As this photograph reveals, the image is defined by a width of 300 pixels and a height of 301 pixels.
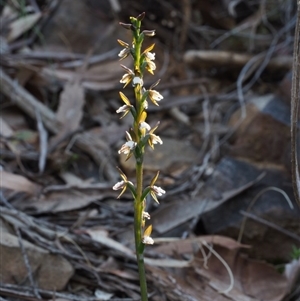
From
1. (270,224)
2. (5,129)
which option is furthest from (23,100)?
(270,224)

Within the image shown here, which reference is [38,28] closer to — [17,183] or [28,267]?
[17,183]

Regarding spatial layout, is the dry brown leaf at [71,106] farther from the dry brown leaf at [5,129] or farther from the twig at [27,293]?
the twig at [27,293]

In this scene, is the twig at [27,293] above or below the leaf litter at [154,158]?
below

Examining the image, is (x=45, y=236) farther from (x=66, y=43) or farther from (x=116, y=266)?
(x=66, y=43)

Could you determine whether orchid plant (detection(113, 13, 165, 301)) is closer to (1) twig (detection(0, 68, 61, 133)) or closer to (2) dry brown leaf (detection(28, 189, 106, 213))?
(2) dry brown leaf (detection(28, 189, 106, 213))

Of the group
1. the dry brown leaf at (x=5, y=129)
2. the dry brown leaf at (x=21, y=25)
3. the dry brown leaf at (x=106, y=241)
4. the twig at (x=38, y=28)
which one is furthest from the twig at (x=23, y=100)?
the dry brown leaf at (x=106, y=241)

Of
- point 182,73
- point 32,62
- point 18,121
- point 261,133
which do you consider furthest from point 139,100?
point 182,73

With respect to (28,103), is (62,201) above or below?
below
